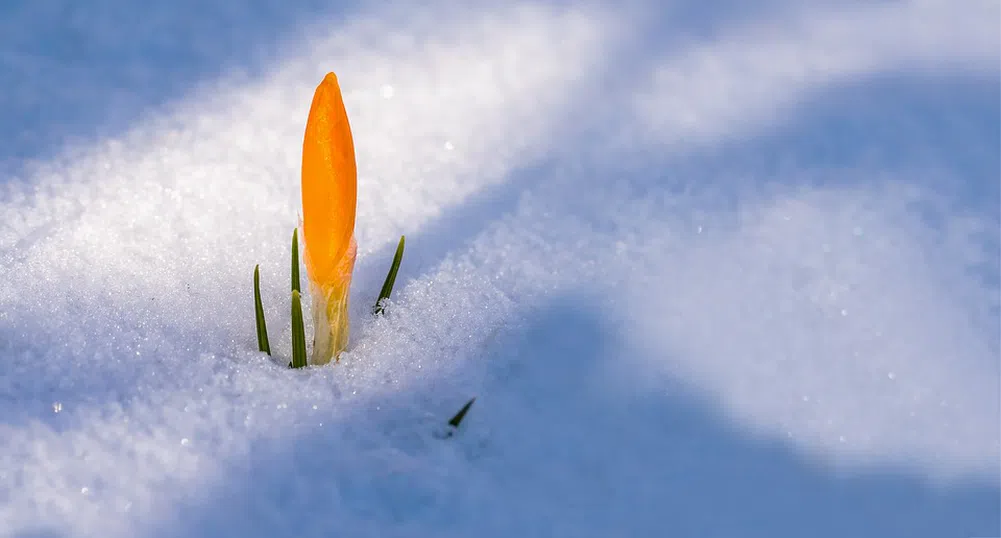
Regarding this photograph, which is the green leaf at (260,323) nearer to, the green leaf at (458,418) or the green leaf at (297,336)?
the green leaf at (297,336)

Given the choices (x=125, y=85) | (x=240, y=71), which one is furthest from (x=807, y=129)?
(x=125, y=85)

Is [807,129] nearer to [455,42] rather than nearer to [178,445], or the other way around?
[455,42]

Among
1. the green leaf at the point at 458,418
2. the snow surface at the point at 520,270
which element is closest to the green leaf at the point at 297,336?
the snow surface at the point at 520,270

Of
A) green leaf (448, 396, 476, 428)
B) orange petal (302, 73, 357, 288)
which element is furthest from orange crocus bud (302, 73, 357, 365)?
green leaf (448, 396, 476, 428)

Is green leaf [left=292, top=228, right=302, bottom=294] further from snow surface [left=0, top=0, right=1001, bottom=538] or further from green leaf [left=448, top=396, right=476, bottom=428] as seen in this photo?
green leaf [left=448, top=396, right=476, bottom=428]

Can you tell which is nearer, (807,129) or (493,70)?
(807,129)

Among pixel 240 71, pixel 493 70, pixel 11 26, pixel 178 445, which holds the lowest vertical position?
pixel 178 445

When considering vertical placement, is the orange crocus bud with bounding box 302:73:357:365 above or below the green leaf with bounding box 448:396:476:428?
above

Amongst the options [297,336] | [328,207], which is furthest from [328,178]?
[297,336]
